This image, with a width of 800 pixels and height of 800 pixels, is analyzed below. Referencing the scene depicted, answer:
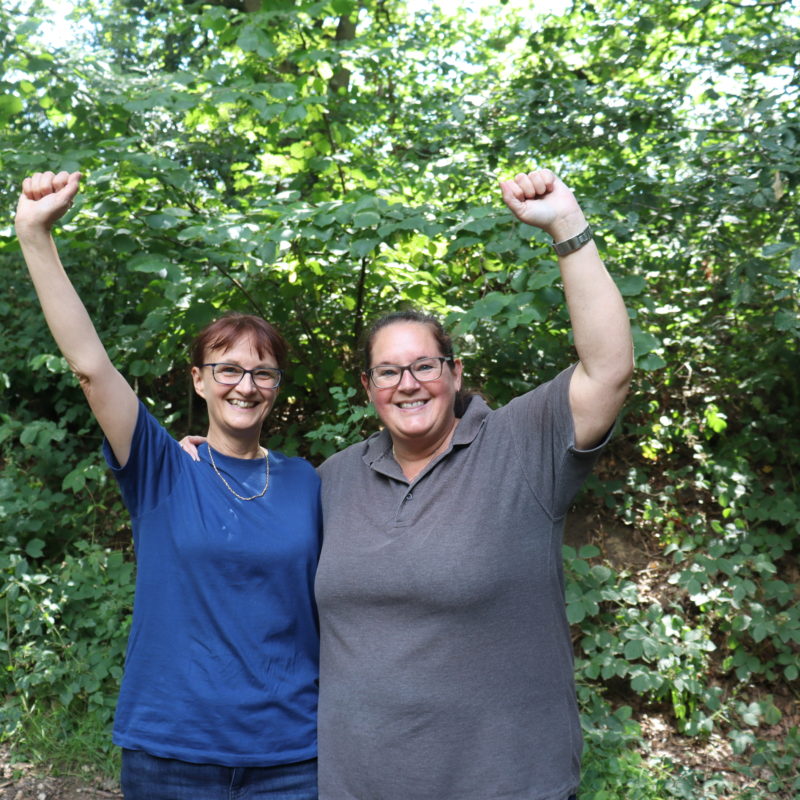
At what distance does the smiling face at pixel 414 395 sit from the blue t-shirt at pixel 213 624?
0.38 meters

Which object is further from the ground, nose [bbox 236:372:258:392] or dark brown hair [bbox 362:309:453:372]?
dark brown hair [bbox 362:309:453:372]

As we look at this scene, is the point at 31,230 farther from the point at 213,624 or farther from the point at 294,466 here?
Result: the point at 213,624

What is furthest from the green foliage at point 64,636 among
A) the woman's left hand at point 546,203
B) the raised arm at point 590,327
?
the woman's left hand at point 546,203

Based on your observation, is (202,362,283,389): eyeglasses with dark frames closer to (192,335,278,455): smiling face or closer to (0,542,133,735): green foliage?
(192,335,278,455): smiling face

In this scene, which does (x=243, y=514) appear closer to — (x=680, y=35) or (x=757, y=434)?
(x=757, y=434)

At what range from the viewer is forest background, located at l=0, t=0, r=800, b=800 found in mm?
3902

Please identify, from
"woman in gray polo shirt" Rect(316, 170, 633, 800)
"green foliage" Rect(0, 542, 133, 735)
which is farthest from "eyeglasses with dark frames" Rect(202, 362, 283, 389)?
"green foliage" Rect(0, 542, 133, 735)

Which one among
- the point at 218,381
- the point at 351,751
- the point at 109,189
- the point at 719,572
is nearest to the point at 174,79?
the point at 109,189

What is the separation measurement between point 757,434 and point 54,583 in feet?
14.8

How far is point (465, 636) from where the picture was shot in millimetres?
1858

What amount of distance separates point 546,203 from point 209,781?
1.56 meters

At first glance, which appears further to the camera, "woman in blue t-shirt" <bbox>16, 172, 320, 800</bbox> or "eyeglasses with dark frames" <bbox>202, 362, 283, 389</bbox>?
"eyeglasses with dark frames" <bbox>202, 362, 283, 389</bbox>

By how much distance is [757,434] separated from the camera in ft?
18.6

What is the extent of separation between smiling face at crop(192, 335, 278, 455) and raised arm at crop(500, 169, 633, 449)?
88 centimetres
